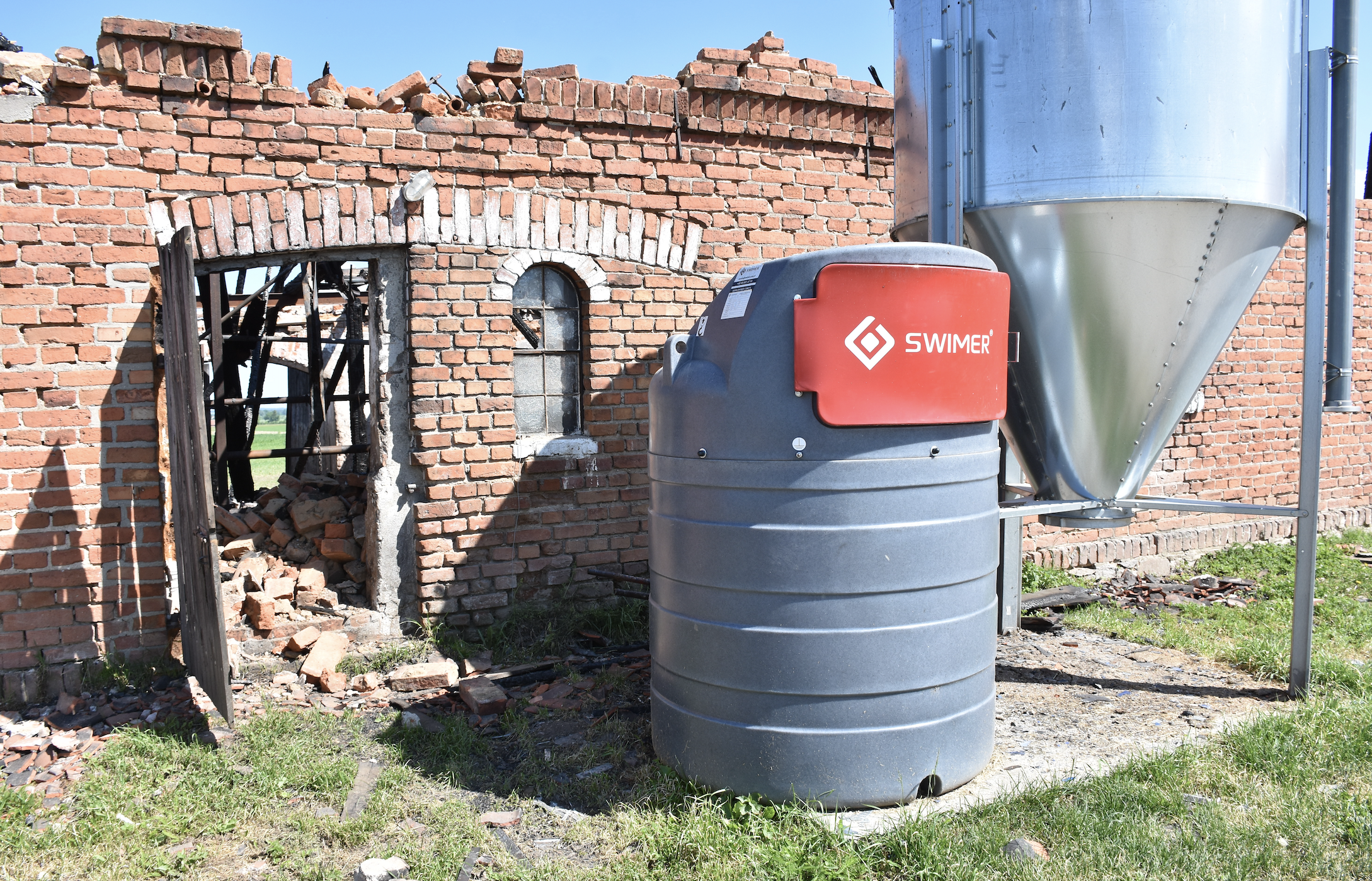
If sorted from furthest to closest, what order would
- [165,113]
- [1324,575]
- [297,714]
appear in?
[1324,575], [165,113], [297,714]

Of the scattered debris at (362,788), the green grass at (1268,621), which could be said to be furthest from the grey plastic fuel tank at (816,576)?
the green grass at (1268,621)

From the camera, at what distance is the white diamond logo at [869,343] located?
113 inches

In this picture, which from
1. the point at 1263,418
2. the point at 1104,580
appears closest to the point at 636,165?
the point at 1104,580

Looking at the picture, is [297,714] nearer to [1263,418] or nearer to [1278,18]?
[1278,18]

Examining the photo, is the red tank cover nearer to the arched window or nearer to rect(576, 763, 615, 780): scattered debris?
rect(576, 763, 615, 780): scattered debris

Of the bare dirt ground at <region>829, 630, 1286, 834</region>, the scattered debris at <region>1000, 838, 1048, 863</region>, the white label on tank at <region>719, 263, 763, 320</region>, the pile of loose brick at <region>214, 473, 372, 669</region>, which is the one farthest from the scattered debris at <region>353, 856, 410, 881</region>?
the white label on tank at <region>719, 263, 763, 320</region>

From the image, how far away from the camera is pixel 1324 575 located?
646 cm

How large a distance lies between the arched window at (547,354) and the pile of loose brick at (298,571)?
118 cm

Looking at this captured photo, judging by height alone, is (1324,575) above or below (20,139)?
below

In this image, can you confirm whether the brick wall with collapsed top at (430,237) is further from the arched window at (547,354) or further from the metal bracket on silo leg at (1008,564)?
the metal bracket on silo leg at (1008,564)

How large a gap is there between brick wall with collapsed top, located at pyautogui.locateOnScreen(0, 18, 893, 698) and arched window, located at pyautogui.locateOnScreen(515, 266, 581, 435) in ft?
0.30

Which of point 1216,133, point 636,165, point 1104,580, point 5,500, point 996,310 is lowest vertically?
point 1104,580

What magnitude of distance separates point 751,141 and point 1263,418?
4.95 meters

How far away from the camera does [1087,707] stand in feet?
13.2
